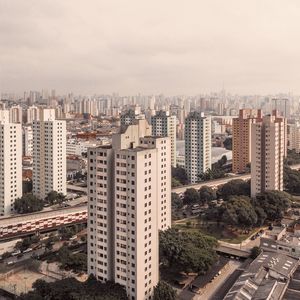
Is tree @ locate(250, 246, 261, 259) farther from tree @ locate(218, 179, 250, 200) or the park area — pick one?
tree @ locate(218, 179, 250, 200)

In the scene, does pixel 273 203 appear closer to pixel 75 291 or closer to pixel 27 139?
pixel 75 291

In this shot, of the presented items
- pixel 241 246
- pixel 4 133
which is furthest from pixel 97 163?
pixel 4 133

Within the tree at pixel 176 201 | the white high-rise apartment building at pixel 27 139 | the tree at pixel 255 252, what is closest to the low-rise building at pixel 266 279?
the tree at pixel 255 252

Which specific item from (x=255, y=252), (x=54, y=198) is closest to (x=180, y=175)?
(x=54, y=198)

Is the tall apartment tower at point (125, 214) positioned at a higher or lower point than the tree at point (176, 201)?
higher

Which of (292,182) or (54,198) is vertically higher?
(292,182)

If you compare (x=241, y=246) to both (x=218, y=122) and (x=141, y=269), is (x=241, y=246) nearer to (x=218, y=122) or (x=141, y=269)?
(x=141, y=269)

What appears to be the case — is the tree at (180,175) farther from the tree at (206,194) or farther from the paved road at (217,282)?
the paved road at (217,282)
